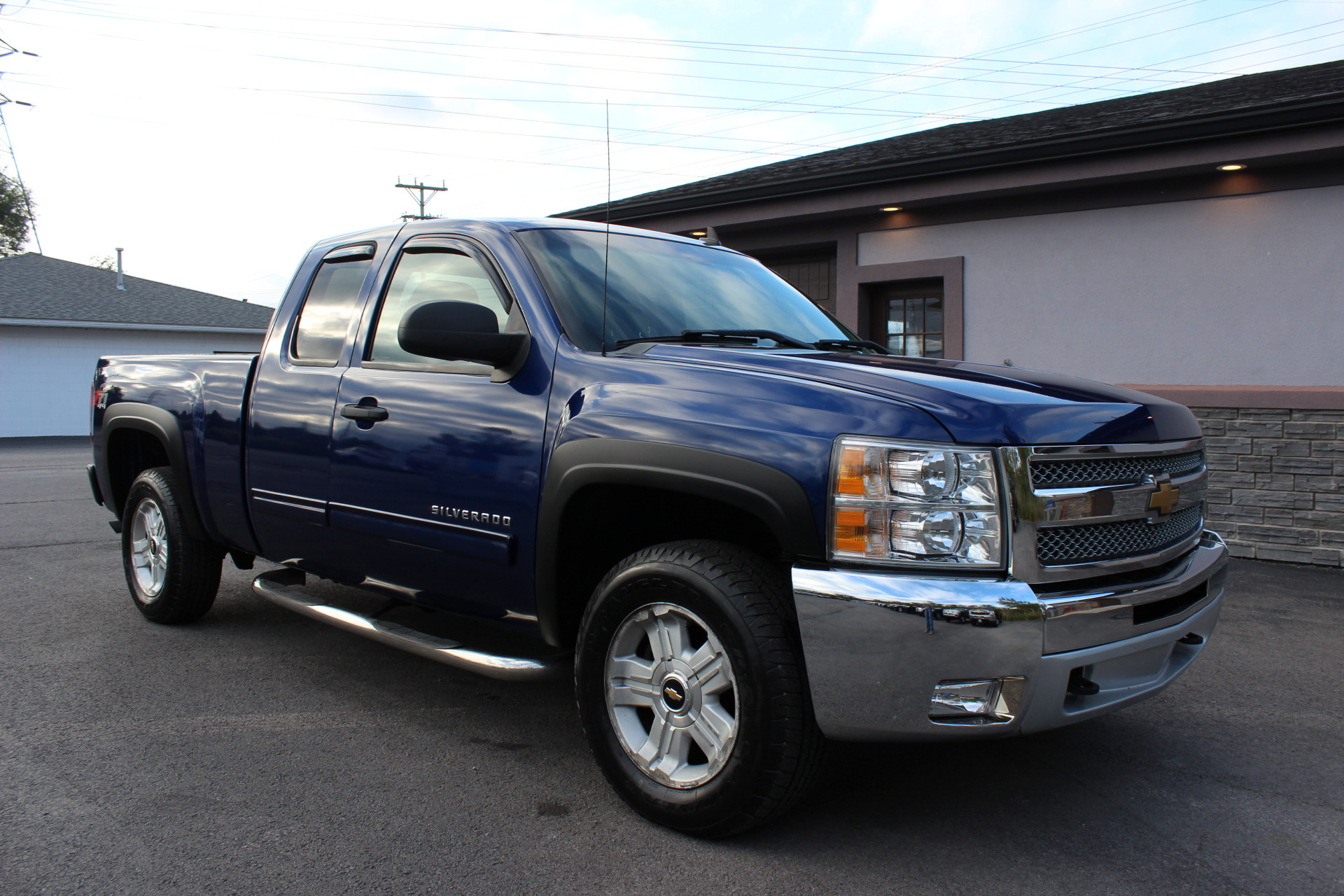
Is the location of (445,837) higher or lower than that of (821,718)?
lower

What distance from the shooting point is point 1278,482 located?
713 cm

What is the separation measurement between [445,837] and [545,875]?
1.28 ft

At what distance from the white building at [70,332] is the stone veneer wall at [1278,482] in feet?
79.1

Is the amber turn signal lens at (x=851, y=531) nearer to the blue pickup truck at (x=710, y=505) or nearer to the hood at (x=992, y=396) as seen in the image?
the blue pickup truck at (x=710, y=505)

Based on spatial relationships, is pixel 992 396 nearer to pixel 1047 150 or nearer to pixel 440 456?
pixel 440 456

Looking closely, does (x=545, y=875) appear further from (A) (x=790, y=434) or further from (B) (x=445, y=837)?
(A) (x=790, y=434)

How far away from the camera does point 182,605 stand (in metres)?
5.04

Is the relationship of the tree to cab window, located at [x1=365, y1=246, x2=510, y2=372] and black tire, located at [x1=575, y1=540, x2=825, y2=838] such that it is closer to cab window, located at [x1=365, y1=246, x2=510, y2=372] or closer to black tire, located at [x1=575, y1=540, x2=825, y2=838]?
cab window, located at [x1=365, y1=246, x2=510, y2=372]

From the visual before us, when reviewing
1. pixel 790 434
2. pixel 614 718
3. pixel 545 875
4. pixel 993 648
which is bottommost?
pixel 545 875

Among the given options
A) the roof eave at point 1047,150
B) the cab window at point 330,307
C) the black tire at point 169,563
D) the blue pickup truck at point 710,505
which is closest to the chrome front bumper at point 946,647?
the blue pickup truck at point 710,505

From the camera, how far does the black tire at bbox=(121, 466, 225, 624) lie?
4.93 m

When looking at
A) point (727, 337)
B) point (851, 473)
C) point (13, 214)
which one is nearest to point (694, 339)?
point (727, 337)

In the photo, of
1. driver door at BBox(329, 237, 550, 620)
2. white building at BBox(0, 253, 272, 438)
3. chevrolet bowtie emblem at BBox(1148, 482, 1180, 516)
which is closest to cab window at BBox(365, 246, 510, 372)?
driver door at BBox(329, 237, 550, 620)

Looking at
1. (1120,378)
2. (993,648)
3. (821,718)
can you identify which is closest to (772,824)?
(821,718)
